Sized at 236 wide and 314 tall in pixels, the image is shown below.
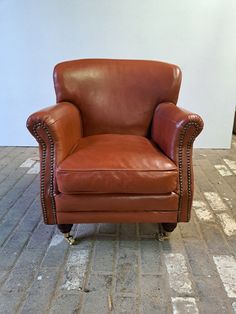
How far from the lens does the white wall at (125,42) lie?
8.16ft

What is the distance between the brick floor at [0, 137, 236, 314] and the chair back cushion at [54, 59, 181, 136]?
24.6 inches

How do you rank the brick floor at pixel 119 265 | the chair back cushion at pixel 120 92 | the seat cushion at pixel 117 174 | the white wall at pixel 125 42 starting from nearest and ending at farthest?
the brick floor at pixel 119 265
the seat cushion at pixel 117 174
the chair back cushion at pixel 120 92
the white wall at pixel 125 42

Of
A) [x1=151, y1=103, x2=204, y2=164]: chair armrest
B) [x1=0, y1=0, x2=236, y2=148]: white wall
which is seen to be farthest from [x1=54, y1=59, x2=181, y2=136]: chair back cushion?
[x1=0, y1=0, x2=236, y2=148]: white wall

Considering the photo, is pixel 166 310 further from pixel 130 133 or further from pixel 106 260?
pixel 130 133

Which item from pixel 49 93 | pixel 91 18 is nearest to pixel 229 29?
pixel 91 18

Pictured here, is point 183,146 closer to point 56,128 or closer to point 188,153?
point 188,153

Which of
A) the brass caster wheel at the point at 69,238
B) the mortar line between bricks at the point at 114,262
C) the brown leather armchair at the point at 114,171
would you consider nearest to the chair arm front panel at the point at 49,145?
the brown leather armchair at the point at 114,171

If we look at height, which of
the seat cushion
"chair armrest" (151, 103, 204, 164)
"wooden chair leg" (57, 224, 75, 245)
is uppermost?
"chair armrest" (151, 103, 204, 164)

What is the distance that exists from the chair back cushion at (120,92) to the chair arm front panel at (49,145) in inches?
14.9

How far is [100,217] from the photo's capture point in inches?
53.0

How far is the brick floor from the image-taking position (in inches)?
44.1

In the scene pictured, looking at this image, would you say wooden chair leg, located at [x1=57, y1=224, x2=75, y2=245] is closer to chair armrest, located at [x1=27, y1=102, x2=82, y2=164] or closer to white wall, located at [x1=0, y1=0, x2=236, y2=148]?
chair armrest, located at [x1=27, y1=102, x2=82, y2=164]

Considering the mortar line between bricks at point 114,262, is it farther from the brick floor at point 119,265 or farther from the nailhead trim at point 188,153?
the nailhead trim at point 188,153

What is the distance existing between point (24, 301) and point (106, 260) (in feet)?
1.30
